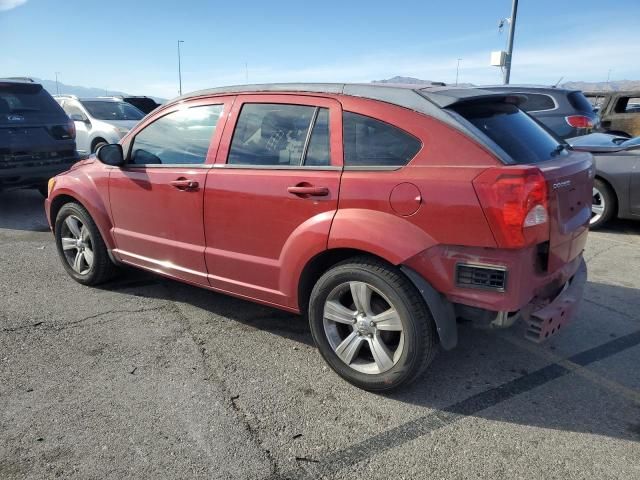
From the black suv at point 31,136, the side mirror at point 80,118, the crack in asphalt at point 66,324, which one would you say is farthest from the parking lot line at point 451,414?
the side mirror at point 80,118

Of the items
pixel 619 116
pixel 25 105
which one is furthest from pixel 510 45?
pixel 25 105

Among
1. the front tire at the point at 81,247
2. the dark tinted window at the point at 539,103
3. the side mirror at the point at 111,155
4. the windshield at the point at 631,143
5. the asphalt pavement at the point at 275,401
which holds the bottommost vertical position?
the asphalt pavement at the point at 275,401

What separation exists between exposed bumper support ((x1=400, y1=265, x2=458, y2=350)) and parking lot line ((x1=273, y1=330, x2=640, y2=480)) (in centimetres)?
40

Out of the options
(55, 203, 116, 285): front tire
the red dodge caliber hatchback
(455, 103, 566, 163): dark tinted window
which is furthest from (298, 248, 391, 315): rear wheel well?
(55, 203, 116, 285): front tire

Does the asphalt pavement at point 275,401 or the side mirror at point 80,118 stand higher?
the side mirror at point 80,118

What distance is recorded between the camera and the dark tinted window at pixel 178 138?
3.66 meters

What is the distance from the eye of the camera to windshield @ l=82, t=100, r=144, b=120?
39.7 feet

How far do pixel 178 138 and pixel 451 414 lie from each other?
105 inches

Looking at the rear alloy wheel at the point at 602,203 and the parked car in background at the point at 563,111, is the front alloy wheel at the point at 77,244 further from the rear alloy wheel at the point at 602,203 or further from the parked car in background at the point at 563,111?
the parked car in background at the point at 563,111

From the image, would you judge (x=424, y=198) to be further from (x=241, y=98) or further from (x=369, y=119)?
(x=241, y=98)

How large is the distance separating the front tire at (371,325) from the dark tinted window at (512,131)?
901mm

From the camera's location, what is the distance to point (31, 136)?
750cm

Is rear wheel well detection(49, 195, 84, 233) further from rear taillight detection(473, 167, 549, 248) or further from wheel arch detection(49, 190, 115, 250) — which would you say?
rear taillight detection(473, 167, 549, 248)

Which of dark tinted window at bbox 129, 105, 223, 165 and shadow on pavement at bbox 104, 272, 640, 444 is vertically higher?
dark tinted window at bbox 129, 105, 223, 165
